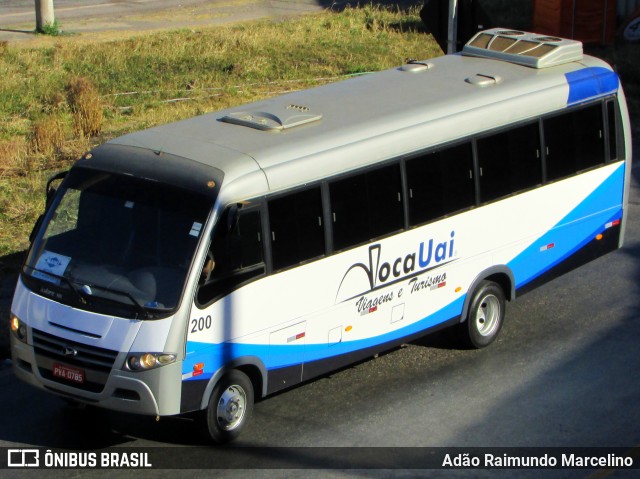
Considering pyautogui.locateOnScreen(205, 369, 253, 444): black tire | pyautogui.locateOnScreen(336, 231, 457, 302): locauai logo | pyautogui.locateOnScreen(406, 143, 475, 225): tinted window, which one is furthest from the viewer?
pyautogui.locateOnScreen(406, 143, 475, 225): tinted window

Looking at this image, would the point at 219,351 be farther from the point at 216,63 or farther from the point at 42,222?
the point at 216,63

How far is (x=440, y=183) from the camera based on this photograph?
1109cm

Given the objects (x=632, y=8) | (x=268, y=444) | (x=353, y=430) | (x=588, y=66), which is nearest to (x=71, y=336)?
(x=268, y=444)

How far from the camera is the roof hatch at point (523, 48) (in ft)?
41.2

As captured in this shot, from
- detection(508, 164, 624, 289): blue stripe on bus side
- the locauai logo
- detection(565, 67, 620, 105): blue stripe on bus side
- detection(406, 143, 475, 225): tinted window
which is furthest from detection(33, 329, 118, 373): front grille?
detection(565, 67, 620, 105): blue stripe on bus side

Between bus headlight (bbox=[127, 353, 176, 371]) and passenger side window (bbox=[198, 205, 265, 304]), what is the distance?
565 mm

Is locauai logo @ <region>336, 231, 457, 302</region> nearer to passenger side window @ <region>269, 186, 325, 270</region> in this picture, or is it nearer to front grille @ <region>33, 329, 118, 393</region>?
passenger side window @ <region>269, 186, 325, 270</region>

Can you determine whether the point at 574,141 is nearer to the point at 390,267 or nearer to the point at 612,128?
the point at 612,128

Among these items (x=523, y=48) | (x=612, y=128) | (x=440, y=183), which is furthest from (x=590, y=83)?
(x=440, y=183)

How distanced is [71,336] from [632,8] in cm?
2363

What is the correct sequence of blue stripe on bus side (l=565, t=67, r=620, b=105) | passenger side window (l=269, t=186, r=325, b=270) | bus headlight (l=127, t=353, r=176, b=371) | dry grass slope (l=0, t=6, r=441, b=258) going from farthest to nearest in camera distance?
dry grass slope (l=0, t=6, r=441, b=258) → blue stripe on bus side (l=565, t=67, r=620, b=105) → passenger side window (l=269, t=186, r=325, b=270) → bus headlight (l=127, t=353, r=176, b=371)

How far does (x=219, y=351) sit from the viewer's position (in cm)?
920

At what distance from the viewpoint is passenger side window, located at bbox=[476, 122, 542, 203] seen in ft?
37.8

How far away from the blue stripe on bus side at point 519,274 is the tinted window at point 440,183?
A: 1.06 m
